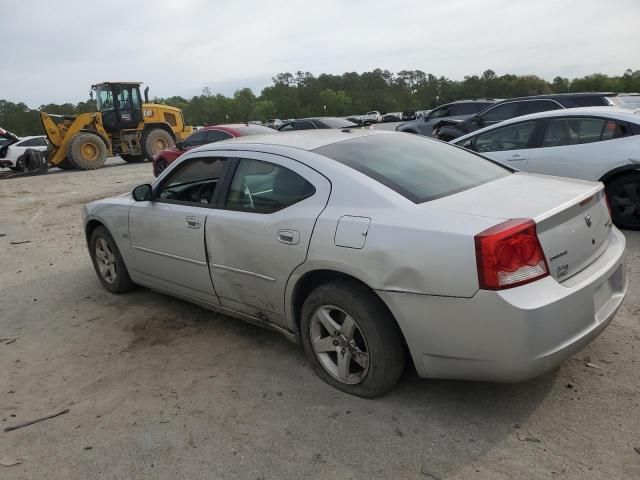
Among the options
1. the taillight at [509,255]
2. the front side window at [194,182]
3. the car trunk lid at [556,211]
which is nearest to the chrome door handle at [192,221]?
the front side window at [194,182]

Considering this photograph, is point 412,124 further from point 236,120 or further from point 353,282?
point 236,120

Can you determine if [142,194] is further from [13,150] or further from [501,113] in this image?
[13,150]

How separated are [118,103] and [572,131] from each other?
→ 17379 mm

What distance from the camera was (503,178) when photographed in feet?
10.8

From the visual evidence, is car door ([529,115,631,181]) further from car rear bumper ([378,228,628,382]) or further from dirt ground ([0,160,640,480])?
car rear bumper ([378,228,628,382])

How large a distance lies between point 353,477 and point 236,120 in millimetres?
101460

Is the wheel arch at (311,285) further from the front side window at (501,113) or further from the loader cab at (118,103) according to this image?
Result: the loader cab at (118,103)

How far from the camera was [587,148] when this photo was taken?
5941 mm

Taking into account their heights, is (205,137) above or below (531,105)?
below

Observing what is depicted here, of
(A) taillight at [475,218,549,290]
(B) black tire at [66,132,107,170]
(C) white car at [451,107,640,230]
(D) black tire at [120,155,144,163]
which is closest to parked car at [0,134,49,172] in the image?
(B) black tire at [66,132,107,170]

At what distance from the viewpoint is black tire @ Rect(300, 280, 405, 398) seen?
268cm

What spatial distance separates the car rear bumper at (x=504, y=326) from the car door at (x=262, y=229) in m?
0.72

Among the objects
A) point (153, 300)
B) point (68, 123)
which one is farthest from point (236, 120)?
point (153, 300)

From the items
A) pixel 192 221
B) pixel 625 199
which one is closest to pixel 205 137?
pixel 192 221
